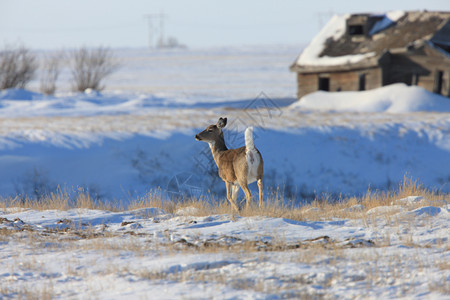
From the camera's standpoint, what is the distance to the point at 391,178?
59.9 feet

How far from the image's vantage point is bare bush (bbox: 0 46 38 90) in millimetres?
41875

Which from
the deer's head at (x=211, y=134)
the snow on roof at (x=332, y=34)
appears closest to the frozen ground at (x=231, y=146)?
the deer's head at (x=211, y=134)

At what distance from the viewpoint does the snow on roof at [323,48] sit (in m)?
30.5

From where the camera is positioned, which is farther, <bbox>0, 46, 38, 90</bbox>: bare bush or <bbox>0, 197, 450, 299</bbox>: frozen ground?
<bbox>0, 46, 38, 90</bbox>: bare bush

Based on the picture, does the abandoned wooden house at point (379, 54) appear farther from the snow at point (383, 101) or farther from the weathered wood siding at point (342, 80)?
the snow at point (383, 101)

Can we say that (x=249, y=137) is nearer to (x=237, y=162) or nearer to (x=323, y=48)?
(x=237, y=162)

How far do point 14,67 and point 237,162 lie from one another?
1522 inches

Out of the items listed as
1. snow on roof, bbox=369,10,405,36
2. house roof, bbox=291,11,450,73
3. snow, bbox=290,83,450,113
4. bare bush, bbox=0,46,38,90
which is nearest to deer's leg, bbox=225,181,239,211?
snow, bbox=290,83,450,113

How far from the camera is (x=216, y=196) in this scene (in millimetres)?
16188

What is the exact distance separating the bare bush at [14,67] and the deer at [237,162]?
123 feet

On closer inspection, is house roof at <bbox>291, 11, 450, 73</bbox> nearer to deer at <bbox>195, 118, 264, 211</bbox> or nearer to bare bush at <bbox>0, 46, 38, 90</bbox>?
deer at <bbox>195, 118, 264, 211</bbox>

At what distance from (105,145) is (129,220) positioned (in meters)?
12.1

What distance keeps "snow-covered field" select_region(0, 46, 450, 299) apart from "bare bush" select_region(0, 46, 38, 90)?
4452 mm

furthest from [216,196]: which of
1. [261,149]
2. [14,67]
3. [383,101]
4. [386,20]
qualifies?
[14,67]
